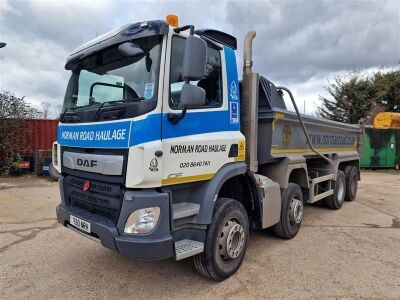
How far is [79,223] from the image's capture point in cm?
346

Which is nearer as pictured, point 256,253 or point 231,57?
point 231,57

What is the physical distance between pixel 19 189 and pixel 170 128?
317 inches

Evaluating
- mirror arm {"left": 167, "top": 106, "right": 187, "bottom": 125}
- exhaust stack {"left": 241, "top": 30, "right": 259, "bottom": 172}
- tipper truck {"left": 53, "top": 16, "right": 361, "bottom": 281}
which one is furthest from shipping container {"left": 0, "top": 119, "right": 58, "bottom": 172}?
mirror arm {"left": 167, "top": 106, "right": 187, "bottom": 125}

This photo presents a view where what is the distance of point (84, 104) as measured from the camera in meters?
3.77

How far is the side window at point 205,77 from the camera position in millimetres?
3188

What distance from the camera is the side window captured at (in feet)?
10.5

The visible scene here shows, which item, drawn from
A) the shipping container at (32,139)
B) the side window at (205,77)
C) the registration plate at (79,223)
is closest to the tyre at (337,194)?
the side window at (205,77)

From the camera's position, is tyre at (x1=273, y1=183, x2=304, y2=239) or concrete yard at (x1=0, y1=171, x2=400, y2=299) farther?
tyre at (x1=273, y1=183, x2=304, y2=239)

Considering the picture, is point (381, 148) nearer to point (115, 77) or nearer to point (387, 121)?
point (387, 121)

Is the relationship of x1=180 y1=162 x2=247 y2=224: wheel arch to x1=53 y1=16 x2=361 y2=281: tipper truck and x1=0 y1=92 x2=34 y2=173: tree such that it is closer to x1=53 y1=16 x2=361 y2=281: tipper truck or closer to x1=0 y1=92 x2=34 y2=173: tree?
x1=53 y1=16 x2=361 y2=281: tipper truck

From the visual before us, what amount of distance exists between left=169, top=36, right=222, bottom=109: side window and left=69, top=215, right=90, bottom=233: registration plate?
4.77 ft

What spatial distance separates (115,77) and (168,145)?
0.96 meters

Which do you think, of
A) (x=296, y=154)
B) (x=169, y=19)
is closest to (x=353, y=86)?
(x=296, y=154)

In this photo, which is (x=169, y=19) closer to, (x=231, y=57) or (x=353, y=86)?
(x=231, y=57)
